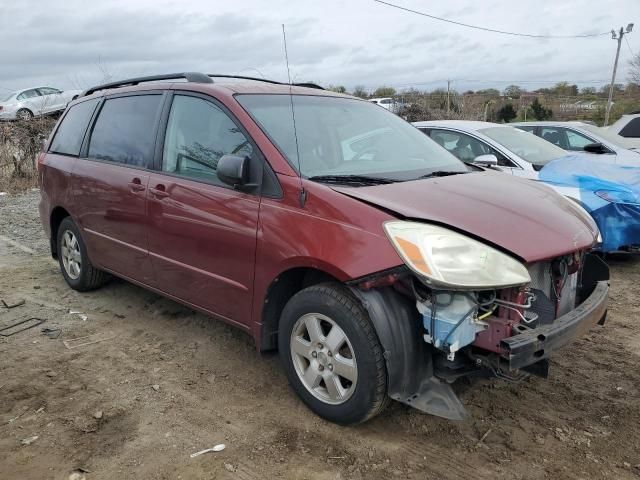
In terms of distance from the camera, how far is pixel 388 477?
2.56m

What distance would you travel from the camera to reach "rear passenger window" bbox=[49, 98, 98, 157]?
4.89m

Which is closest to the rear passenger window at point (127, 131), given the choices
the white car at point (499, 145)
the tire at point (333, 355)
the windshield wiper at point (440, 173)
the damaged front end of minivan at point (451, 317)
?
the tire at point (333, 355)

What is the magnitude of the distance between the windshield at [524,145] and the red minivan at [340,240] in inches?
124

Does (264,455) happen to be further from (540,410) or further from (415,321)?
(540,410)

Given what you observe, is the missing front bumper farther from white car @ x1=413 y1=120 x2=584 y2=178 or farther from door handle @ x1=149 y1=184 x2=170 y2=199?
white car @ x1=413 y1=120 x2=584 y2=178

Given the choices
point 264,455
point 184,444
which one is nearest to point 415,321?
point 264,455

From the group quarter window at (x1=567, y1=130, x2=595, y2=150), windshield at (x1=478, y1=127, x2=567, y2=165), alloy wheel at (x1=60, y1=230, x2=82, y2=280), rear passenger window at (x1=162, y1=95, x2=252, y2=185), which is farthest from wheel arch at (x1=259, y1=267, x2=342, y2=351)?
quarter window at (x1=567, y1=130, x2=595, y2=150)

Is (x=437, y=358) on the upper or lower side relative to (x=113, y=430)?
upper

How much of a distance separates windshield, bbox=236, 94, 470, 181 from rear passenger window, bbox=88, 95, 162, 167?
0.93 meters

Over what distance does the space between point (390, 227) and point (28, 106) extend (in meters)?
21.6

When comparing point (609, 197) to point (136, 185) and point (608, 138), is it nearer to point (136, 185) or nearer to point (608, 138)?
point (608, 138)

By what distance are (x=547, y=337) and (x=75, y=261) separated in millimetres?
4301

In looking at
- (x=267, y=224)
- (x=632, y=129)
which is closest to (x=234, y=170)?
(x=267, y=224)

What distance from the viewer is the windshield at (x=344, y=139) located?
10.8ft
